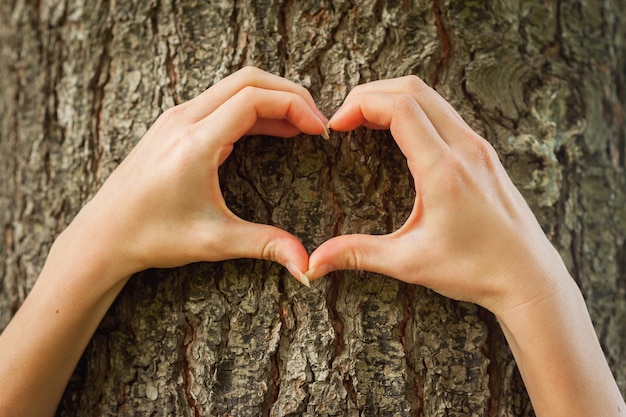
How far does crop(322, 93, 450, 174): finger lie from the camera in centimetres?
110

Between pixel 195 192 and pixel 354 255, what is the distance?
35cm

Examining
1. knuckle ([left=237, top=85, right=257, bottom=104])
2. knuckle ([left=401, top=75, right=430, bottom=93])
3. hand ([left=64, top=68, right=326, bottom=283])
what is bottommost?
hand ([left=64, top=68, right=326, bottom=283])

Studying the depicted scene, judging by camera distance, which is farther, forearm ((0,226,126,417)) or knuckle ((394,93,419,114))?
forearm ((0,226,126,417))

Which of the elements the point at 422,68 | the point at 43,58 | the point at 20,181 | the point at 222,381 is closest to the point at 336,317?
the point at 222,381

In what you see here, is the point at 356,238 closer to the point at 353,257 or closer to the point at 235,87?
the point at 353,257

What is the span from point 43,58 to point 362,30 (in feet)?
2.98

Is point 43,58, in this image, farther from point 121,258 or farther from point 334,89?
point 334,89

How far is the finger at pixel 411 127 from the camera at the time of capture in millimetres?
1100

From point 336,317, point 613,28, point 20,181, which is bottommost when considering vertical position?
point 336,317

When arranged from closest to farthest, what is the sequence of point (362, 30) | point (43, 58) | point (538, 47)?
point (362, 30) → point (538, 47) → point (43, 58)

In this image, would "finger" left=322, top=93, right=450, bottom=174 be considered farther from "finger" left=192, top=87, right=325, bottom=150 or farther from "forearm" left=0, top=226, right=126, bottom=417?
"forearm" left=0, top=226, right=126, bottom=417

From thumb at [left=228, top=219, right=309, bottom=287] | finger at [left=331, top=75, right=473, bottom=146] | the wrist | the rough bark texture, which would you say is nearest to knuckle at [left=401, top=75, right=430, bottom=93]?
finger at [left=331, top=75, right=473, bottom=146]

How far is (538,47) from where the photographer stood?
56.2 inches

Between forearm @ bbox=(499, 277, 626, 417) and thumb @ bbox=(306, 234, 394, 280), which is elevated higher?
thumb @ bbox=(306, 234, 394, 280)
